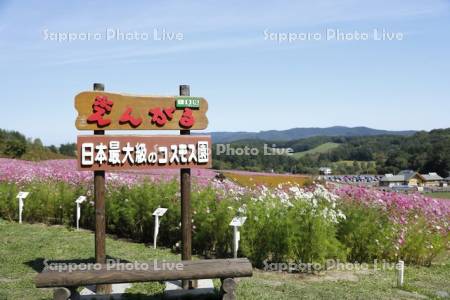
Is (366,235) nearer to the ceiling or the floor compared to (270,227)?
nearer to the floor

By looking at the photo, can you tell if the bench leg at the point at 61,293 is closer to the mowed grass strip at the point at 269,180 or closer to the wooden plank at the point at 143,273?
the wooden plank at the point at 143,273

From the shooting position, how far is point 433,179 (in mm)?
62656

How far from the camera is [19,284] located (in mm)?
7082

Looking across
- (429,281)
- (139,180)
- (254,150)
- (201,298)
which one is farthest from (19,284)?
(429,281)

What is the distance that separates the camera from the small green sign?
6652mm

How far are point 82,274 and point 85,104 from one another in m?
2.27

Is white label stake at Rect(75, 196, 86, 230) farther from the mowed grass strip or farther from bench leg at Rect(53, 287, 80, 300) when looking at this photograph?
bench leg at Rect(53, 287, 80, 300)

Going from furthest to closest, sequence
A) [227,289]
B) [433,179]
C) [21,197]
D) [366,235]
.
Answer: [433,179] < [21,197] < [366,235] < [227,289]

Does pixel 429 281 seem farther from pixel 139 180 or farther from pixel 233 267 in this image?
pixel 139 180

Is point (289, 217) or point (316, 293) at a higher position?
point (289, 217)

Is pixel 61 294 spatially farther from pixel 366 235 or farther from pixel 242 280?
pixel 366 235

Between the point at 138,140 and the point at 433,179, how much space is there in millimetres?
63334

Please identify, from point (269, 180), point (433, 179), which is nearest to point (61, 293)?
point (269, 180)
